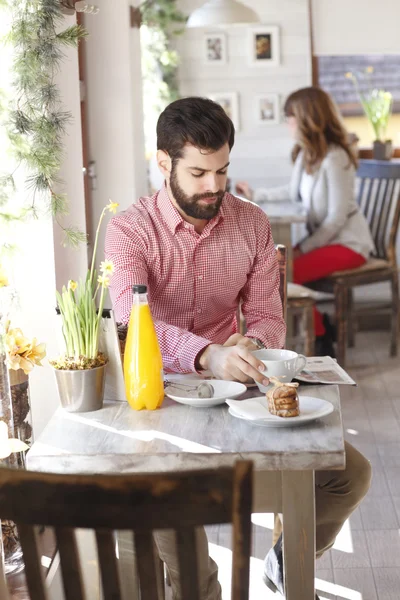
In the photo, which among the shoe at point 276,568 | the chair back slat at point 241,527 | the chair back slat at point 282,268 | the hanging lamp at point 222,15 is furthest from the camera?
the hanging lamp at point 222,15

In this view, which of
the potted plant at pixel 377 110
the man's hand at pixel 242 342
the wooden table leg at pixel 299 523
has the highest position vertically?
the potted plant at pixel 377 110

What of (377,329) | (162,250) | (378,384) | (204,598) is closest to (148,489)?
(204,598)

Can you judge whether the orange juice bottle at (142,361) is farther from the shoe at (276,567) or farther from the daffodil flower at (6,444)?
the shoe at (276,567)

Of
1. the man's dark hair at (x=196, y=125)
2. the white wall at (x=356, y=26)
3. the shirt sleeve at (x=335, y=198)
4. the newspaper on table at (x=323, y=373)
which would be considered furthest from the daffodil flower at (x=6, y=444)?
the white wall at (x=356, y=26)

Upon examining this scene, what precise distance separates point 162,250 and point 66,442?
2.60 ft

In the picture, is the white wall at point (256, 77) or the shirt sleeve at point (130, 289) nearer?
the shirt sleeve at point (130, 289)

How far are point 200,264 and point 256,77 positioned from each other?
350cm

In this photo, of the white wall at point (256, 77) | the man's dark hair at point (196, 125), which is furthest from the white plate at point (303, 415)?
the white wall at point (256, 77)

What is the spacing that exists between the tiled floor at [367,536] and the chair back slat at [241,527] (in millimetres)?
1401

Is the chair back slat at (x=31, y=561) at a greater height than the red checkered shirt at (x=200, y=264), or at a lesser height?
lesser

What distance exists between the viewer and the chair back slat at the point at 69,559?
963mm

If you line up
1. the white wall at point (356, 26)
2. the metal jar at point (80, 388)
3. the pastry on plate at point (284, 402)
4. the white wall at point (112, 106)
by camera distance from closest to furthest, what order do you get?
1. the pastry on plate at point (284, 402)
2. the metal jar at point (80, 388)
3. the white wall at point (112, 106)
4. the white wall at point (356, 26)

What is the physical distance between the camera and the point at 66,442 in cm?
151

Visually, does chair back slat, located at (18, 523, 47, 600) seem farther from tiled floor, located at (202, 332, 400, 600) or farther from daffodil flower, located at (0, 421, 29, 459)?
tiled floor, located at (202, 332, 400, 600)
